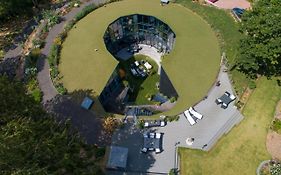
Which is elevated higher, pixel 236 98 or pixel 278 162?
pixel 236 98

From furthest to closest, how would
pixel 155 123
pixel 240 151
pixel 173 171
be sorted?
1. pixel 155 123
2. pixel 240 151
3. pixel 173 171

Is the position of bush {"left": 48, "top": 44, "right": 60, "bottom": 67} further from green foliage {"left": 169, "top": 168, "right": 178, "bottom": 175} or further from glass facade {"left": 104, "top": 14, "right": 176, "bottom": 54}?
green foliage {"left": 169, "top": 168, "right": 178, "bottom": 175}

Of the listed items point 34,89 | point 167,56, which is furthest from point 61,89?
point 167,56

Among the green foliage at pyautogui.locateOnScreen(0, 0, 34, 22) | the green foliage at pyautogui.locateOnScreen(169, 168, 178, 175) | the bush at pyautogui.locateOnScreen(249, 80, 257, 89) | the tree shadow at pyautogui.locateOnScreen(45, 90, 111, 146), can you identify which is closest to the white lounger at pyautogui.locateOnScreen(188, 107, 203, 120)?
the green foliage at pyautogui.locateOnScreen(169, 168, 178, 175)

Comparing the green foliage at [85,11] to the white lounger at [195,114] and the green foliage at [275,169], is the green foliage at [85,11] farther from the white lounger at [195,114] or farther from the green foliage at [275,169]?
the green foliage at [275,169]

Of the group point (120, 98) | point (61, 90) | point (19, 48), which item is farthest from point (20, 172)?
point (19, 48)

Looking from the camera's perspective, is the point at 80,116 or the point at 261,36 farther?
the point at 80,116

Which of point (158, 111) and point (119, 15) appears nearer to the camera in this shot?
point (158, 111)

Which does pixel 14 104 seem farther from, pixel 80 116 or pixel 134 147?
pixel 134 147

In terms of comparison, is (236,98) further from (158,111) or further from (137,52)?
(137,52)
